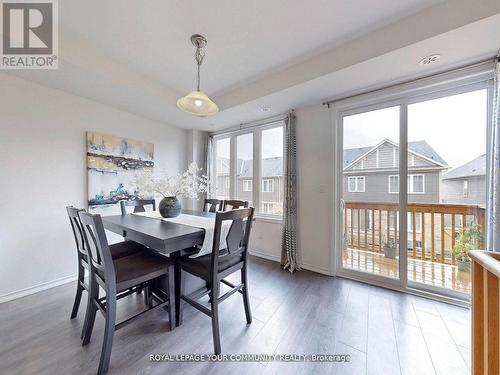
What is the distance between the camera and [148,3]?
5.03 ft

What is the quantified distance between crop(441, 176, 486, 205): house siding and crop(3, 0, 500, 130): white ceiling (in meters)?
1.14

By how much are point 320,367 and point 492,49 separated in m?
2.87

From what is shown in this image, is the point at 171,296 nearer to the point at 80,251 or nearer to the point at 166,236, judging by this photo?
the point at 166,236

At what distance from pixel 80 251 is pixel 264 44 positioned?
253cm

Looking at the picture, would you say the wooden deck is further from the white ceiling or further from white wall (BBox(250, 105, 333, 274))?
the white ceiling

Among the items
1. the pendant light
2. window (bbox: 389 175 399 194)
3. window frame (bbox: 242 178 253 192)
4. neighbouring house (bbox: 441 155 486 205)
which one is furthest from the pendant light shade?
neighbouring house (bbox: 441 155 486 205)

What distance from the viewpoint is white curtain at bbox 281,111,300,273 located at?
288cm

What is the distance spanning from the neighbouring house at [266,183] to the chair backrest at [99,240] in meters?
2.47

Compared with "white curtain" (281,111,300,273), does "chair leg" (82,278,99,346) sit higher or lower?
lower

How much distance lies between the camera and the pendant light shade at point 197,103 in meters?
1.74

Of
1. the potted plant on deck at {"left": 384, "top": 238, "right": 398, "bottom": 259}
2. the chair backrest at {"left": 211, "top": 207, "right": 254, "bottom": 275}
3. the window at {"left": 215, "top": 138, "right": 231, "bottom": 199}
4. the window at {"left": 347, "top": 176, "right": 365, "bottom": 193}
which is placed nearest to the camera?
the chair backrest at {"left": 211, "top": 207, "right": 254, "bottom": 275}

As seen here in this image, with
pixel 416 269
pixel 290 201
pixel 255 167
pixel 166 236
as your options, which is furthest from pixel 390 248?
pixel 166 236

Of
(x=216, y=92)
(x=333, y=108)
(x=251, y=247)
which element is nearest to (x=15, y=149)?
(x=216, y=92)

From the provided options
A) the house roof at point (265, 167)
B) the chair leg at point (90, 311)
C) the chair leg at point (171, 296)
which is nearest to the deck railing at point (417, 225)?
the house roof at point (265, 167)
